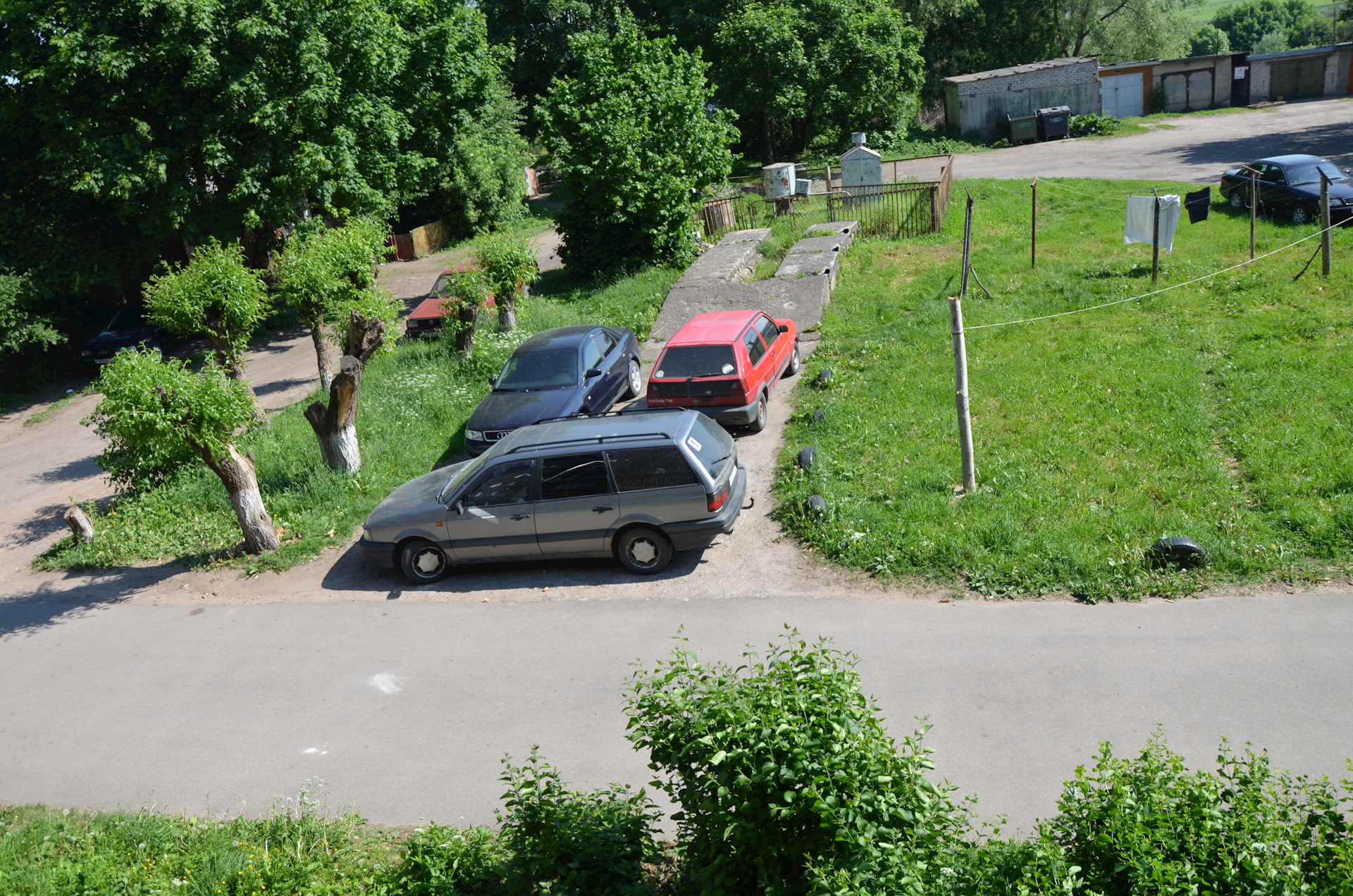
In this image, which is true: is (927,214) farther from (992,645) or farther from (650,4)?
(650,4)

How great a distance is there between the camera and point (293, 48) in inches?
784

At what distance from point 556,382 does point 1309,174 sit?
17.6m

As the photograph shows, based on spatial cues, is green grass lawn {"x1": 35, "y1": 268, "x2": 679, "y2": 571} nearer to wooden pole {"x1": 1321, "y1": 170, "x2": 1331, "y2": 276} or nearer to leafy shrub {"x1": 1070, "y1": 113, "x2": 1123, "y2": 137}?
wooden pole {"x1": 1321, "y1": 170, "x2": 1331, "y2": 276}

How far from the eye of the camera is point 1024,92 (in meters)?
39.9

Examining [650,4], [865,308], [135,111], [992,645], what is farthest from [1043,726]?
[650,4]

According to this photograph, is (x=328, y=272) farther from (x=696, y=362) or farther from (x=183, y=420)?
(x=696, y=362)

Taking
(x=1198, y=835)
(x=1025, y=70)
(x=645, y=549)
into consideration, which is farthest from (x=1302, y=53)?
(x=1198, y=835)

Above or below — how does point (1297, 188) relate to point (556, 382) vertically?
above

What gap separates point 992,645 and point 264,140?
1928cm

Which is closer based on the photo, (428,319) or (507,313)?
(507,313)

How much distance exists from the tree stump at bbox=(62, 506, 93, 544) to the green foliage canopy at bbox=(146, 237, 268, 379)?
290cm

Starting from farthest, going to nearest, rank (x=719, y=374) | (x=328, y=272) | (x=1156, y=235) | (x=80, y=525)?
(x=1156, y=235) → (x=328, y=272) → (x=719, y=374) → (x=80, y=525)

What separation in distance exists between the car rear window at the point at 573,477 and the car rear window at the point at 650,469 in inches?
5.9

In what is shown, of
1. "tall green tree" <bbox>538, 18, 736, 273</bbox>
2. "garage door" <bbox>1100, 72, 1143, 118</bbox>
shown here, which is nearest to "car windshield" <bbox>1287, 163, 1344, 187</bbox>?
"tall green tree" <bbox>538, 18, 736, 273</bbox>
